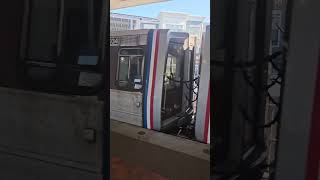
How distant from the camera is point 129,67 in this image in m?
3.45

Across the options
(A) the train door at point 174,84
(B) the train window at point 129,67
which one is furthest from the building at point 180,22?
(A) the train door at point 174,84

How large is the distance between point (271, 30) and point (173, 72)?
3.44 meters

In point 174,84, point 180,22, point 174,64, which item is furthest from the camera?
point 174,84

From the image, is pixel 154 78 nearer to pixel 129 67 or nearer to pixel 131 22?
pixel 129 67

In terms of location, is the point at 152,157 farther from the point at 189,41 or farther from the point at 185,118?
the point at 185,118

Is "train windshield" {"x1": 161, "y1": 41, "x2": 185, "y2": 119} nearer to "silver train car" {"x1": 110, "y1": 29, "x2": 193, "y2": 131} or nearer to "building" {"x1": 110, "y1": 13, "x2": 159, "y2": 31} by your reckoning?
"silver train car" {"x1": 110, "y1": 29, "x2": 193, "y2": 131}

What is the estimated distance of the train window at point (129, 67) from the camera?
3.22 metres

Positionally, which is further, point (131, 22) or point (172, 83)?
point (172, 83)

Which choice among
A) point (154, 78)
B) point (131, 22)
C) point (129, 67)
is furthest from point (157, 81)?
point (131, 22)

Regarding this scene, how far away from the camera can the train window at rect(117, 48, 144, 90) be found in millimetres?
3218

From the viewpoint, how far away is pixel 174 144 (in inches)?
101

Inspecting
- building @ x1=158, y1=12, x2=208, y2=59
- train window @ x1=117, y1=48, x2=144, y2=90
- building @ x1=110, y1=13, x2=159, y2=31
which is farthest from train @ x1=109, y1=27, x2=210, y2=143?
building @ x1=110, y1=13, x2=159, y2=31

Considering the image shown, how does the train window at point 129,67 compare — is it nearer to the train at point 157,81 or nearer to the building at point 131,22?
the train at point 157,81

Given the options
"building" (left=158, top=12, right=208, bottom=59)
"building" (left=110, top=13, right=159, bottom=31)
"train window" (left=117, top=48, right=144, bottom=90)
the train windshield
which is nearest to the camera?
"building" (left=158, top=12, right=208, bottom=59)
